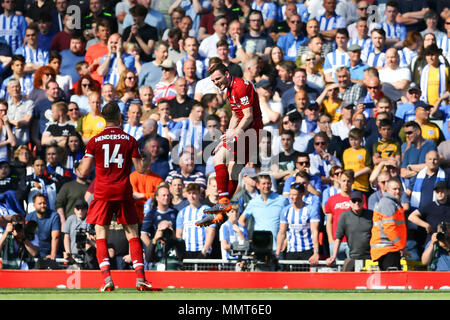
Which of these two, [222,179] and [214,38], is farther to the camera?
[214,38]

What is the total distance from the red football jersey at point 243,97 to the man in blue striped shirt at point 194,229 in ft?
9.91

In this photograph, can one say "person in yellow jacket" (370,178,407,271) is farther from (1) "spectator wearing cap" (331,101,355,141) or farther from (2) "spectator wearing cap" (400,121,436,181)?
(1) "spectator wearing cap" (331,101,355,141)

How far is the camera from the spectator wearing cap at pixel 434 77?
55.5 ft

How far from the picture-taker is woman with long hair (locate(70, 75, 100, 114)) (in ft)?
57.4

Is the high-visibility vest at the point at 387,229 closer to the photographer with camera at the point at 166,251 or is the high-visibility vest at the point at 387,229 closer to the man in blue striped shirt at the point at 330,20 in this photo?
the photographer with camera at the point at 166,251

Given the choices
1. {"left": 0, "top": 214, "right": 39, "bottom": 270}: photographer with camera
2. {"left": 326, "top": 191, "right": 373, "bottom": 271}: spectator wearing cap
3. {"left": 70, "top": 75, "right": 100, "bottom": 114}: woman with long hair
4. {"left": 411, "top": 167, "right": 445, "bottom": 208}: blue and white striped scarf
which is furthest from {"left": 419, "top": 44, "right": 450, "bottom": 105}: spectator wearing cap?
{"left": 0, "top": 214, "right": 39, "bottom": 270}: photographer with camera

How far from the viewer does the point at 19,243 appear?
1431 cm

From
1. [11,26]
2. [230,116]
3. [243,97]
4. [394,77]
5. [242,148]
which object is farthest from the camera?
[11,26]

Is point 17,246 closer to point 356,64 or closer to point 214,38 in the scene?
point 214,38

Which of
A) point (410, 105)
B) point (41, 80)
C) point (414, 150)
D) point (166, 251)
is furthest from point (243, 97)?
point (41, 80)

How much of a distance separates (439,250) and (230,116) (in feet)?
15.4

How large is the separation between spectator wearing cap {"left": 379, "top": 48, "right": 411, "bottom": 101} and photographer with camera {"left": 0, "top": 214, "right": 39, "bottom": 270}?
720cm

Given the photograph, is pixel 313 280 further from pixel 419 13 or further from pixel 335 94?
pixel 419 13

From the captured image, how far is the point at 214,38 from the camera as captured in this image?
18672mm
